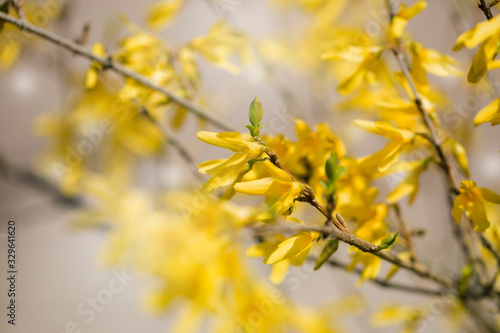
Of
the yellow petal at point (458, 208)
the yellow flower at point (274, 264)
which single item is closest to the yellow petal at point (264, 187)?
the yellow flower at point (274, 264)

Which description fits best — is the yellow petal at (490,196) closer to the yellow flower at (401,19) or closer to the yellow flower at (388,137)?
the yellow flower at (388,137)

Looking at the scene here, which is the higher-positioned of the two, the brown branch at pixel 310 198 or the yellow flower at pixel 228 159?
the yellow flower at pixel 228 159

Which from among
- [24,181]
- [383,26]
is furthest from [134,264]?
[383,26]

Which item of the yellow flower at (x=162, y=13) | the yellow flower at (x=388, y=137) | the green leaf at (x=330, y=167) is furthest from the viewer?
the yellow flower at (x=162, y=13)

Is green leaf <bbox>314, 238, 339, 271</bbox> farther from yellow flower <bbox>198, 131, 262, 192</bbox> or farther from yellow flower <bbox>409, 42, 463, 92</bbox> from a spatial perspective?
yellow flower <bbox>409, 42, 463, 92</bbox>

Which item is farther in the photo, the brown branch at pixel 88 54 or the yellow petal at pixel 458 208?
the brown branch at pixel 88 54

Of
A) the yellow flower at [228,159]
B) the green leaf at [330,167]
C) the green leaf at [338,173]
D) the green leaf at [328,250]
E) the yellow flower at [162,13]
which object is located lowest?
the green leaf at [328,250]
